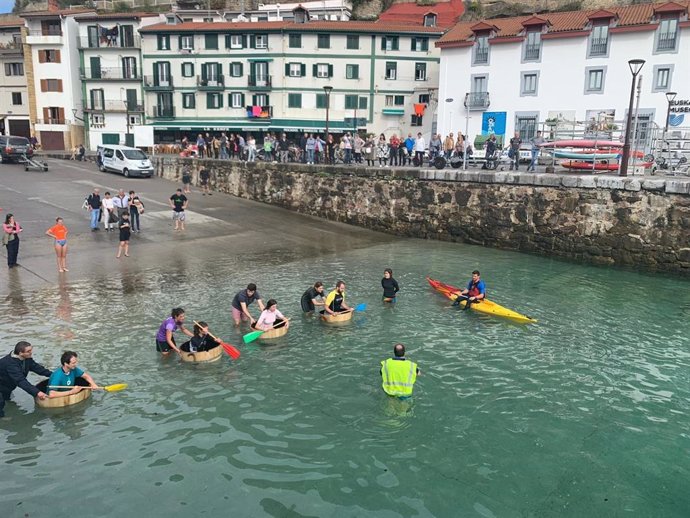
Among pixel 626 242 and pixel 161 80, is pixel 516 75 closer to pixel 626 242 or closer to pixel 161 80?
pixel 626 242

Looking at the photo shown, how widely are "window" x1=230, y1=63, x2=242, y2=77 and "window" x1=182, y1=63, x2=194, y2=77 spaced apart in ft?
14.0

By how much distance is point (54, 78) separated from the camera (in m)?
62.2

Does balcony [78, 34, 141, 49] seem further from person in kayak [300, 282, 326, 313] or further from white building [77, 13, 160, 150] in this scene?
person in kayak [300, 282, 326, 313]

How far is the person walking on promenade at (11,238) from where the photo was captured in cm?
1994

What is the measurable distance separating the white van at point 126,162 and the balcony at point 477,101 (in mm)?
25367

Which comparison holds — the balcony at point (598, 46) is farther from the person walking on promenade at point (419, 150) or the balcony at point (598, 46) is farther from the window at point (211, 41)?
the window at point (211, 41)

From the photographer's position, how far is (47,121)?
62875mm

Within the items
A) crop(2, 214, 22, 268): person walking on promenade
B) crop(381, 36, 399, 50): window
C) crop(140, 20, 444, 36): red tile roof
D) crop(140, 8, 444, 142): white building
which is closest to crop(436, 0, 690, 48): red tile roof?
crop(140, 8, 444, 142): white building

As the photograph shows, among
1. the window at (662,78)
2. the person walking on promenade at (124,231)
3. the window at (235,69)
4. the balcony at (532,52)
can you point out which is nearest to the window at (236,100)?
the window at (235,69)

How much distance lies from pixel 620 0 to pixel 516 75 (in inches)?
880

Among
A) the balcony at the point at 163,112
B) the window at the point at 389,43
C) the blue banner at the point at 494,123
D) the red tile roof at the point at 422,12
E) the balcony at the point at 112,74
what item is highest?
the red tile roof at the point at 422,12

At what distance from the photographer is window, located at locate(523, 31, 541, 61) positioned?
4228 cm

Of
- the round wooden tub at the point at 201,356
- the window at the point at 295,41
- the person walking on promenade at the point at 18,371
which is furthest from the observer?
the window at the point at 295,41

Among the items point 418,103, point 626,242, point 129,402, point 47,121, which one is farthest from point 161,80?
point 129,402
